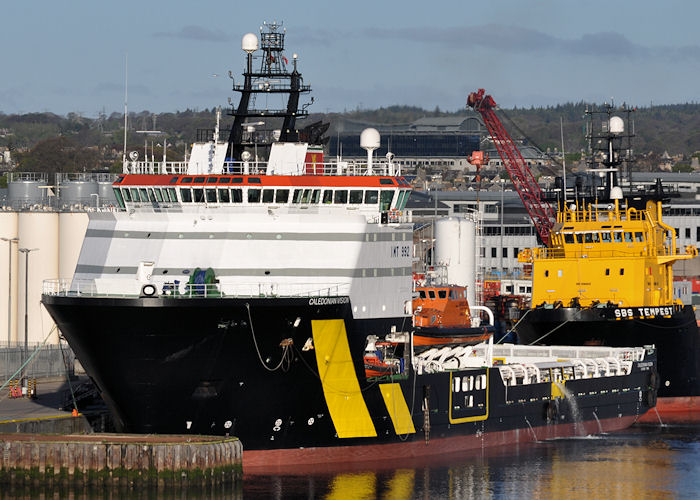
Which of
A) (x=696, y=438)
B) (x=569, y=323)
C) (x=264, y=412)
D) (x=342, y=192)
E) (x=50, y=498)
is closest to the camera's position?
(x=50, y=498)

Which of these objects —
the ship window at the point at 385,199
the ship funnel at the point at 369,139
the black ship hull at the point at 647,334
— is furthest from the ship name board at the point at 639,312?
the ship window at the point at 385,199

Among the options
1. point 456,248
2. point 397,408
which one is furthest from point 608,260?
point 397,408

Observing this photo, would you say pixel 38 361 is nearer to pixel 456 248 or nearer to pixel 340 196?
pixel 456 248

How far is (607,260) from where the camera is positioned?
219ft

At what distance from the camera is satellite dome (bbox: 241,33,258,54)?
1898 inches

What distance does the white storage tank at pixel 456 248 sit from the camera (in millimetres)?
67812

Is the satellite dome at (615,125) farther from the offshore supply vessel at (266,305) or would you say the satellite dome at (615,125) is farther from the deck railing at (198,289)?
the deck railing at (198,289)

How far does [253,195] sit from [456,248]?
24.3 metres

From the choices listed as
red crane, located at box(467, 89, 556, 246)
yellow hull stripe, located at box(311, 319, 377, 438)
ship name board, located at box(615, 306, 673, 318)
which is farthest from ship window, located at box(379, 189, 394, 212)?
red crane, located at box(467, 89, 556, 246)

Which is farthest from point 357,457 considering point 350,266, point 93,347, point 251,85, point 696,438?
point 696,438

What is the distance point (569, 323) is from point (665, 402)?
21.9 ft

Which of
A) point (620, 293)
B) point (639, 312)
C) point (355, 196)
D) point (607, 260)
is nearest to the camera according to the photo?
point (355, 196)

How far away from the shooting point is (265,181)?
45.1 meters

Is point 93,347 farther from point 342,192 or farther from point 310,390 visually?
point 342,192
